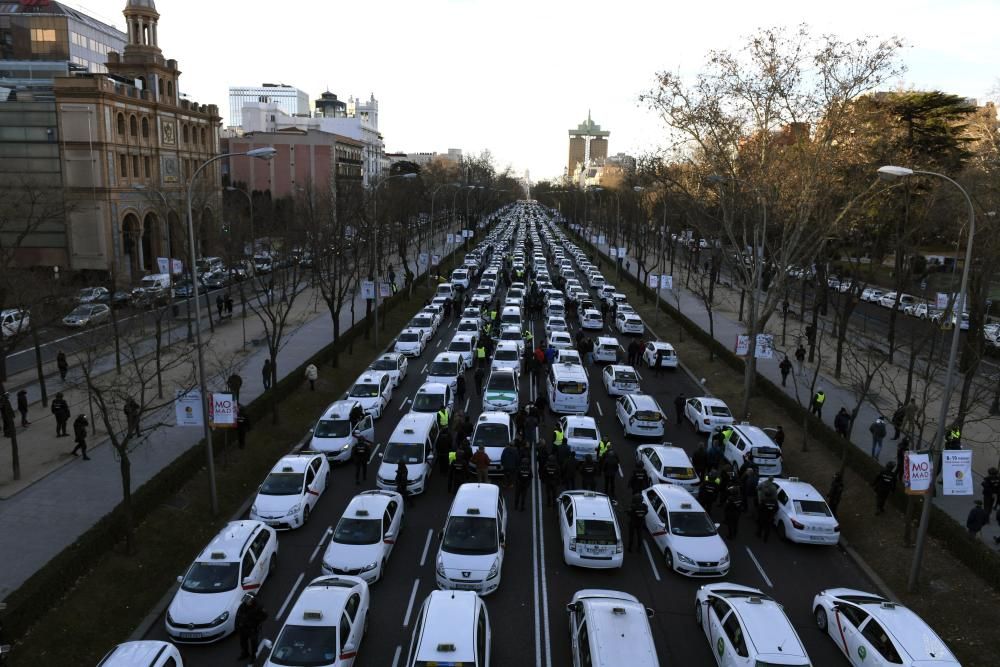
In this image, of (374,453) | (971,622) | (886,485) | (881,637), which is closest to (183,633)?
(374,453)

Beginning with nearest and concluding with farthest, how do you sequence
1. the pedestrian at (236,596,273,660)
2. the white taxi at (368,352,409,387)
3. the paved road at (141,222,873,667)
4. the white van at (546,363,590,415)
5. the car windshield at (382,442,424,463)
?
the pedestrian at (236,596,273,660), the paved road at (141,222,873,667), the car windshield at (382,442,424,463), the white van at (546,363,590,415), the white taxi at (368,352,409,387)

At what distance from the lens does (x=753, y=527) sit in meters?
18.1

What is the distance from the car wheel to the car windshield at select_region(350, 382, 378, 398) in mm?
16391

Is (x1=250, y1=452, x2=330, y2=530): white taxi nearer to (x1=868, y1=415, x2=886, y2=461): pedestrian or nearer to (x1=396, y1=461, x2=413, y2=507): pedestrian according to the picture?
(x1=396, y1=461, x2=413, y2=507): pedestrian

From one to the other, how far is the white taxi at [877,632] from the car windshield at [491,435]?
9494mm

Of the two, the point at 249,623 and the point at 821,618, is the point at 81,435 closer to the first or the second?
the point at 249,623

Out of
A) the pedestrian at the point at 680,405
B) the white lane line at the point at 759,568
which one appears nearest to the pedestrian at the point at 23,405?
the pedestrian at the point at 680,405

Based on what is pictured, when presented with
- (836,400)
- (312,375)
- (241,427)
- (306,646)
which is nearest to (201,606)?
(306,646)

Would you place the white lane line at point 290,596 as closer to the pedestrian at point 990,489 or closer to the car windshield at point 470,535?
the car windshield at point 470,535

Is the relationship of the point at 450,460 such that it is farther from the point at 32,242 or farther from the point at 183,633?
the point at 32,242

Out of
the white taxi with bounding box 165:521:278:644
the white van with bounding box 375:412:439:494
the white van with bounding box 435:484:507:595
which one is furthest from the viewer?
the white van with bounding box 375:412:439:494

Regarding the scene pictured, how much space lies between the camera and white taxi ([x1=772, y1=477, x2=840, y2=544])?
16500 mm

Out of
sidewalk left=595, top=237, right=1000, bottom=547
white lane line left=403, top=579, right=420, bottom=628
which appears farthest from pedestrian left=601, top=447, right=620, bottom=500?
sidewalk left=595, top=237, right=1000, bottom=547

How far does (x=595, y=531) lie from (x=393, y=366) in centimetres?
1626
